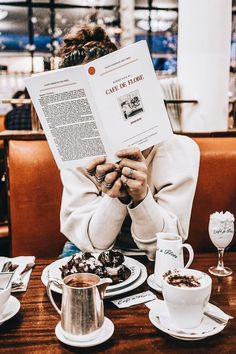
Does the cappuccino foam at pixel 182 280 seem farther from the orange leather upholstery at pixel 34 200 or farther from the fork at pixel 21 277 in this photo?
the orange leather upholstery at pixel 34 200

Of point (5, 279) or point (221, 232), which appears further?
point (221, 232)

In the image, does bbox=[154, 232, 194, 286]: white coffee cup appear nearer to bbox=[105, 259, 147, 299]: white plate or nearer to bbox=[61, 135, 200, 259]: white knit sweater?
bbox=[105, 259, 147, 299]: white plate

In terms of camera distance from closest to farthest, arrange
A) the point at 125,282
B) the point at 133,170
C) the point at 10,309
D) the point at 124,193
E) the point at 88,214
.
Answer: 1. the point at 10,309
2. the point at 125,282
3. the point at 133,170
4. the point at 124,193
5. the point at 88,214

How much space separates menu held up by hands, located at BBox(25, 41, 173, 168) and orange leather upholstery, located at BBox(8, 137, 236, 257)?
833 millimetres

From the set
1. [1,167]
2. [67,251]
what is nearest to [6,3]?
[1,167]

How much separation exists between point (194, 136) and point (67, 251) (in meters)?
1.00

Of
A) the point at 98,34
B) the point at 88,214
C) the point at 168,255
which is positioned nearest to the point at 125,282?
the point at 168,255

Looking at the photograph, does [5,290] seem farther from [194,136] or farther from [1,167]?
[1,167]

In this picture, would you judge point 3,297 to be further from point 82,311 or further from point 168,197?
point 168,197

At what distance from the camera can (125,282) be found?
3.52 feet

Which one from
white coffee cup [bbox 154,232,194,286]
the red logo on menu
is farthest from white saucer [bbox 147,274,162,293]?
the red logo on menu

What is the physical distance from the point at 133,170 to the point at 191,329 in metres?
0.48

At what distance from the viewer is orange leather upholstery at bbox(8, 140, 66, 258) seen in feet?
6.46

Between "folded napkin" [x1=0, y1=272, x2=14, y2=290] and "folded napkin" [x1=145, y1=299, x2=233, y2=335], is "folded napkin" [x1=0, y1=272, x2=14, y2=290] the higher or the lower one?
the higher one
